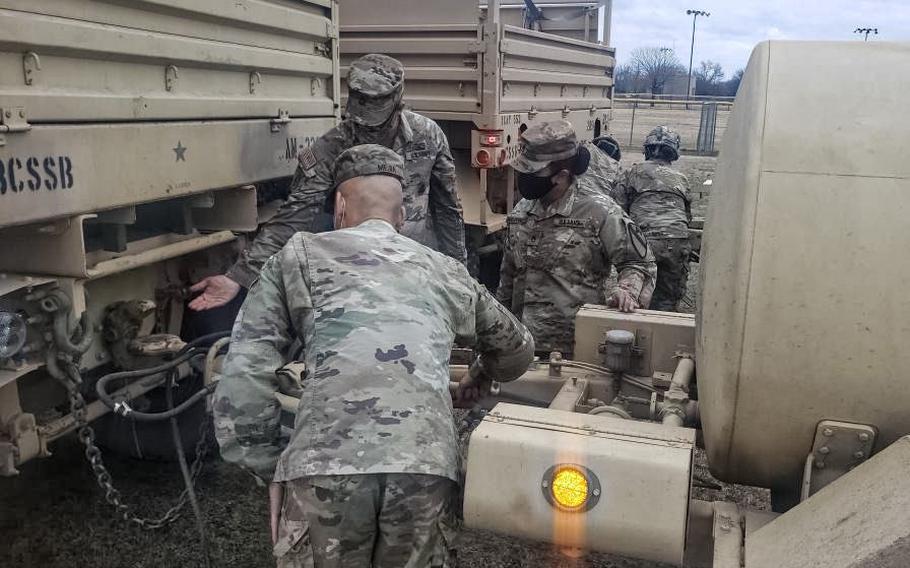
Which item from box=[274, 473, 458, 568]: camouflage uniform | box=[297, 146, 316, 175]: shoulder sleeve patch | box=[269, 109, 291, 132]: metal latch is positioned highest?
box=[269, 109, 291, 132]: metal latch

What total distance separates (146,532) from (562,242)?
84.4 inches

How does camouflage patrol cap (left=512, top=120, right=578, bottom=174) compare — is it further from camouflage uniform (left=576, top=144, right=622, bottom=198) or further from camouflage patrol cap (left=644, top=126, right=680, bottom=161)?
camouflage patrol cap (left=644, top=126, right=680, bottom=161)

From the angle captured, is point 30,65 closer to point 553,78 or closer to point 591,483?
point 591,483

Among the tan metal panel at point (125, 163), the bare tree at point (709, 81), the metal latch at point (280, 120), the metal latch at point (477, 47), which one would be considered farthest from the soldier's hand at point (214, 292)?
the bare tree at point (709, 81)

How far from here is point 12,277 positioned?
9.43ft

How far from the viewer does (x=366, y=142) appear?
14.1 feet

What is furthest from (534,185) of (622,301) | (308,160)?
(308,160)

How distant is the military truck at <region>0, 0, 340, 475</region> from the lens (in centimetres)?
274

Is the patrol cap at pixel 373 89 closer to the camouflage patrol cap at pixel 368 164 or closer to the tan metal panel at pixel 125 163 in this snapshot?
the tan metal panel at pixel 125 163

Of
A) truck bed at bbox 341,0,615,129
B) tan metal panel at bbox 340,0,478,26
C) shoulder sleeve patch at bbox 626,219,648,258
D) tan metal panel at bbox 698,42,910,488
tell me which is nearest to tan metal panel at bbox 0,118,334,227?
shoulder sleeve patch at bbox 626,219,648,258

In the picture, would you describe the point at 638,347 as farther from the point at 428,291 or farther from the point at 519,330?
the point at 428,291

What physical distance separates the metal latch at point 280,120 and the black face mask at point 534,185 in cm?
127

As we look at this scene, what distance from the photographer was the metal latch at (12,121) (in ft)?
8.35

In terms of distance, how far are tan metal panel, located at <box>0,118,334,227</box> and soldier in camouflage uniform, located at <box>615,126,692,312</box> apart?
2.87 metres
